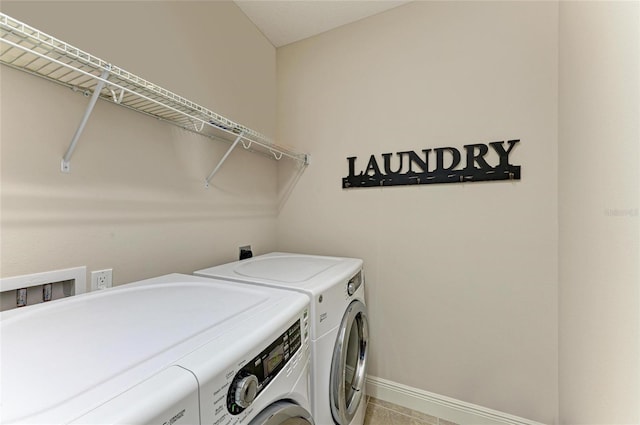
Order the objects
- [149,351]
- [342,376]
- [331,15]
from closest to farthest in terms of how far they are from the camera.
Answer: [149,351], [342,376], [331,15]

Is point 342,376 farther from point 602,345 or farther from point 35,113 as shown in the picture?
point 35,113

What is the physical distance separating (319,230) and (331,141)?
2.20 ft

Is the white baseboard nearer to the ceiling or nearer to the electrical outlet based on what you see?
the electrical outlet

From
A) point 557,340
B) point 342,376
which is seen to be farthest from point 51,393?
point 557,340

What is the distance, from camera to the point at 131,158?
1159 millimetres

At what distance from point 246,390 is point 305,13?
84.6 inches

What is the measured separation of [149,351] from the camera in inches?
22.0

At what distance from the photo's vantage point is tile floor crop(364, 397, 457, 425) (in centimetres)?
157

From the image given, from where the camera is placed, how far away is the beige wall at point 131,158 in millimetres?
872

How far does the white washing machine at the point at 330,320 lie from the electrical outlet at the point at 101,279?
33 centimetres

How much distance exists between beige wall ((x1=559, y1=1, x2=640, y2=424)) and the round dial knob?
0.81 metres

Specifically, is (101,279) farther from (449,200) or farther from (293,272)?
(449,200)

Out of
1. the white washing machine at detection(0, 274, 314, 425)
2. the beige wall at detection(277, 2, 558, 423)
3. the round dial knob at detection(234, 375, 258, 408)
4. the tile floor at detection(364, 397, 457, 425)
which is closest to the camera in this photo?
the white washing machine at detection(0, 274, 314, 425)

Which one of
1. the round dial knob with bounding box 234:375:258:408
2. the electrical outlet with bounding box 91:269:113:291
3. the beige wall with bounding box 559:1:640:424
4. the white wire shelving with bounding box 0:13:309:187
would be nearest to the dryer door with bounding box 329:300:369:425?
the round dial knob with bounding box 234:375:258:408
